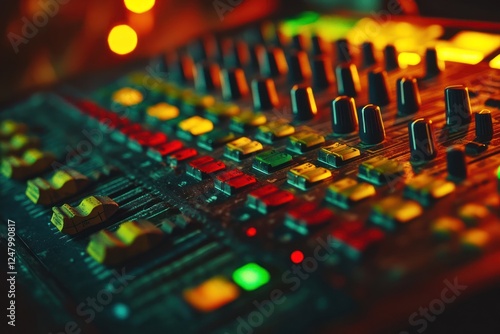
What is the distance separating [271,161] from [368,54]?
48 cm

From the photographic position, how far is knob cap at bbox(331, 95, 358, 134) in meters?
1.05

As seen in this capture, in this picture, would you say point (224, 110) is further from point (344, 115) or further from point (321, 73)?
point (344, 115)

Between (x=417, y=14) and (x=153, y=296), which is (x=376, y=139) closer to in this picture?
(x=153, y=296)

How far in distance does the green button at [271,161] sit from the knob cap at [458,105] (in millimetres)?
259

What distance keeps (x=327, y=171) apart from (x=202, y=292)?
11.1 inches

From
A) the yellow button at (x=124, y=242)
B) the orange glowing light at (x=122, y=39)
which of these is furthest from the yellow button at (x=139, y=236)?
the orange glowing light at (x=122, y=39)

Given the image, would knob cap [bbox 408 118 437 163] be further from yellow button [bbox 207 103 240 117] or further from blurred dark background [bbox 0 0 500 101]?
blurred dark background [bbox 0 0 500 101]

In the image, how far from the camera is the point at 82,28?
2.04 m

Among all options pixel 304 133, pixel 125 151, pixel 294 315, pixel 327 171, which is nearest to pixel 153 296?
pixel 294 315

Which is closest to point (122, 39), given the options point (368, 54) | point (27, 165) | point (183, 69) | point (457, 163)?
point (183, 69)

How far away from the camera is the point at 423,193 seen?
772 millimetres

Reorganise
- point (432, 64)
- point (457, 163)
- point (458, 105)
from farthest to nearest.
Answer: point (432, 64) → point (458, 105) → point (457, 163)

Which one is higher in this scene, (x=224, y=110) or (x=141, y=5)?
(x=141, y=5)

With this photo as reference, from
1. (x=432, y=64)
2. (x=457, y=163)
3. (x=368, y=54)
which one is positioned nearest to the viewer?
(x=457, y=163)
